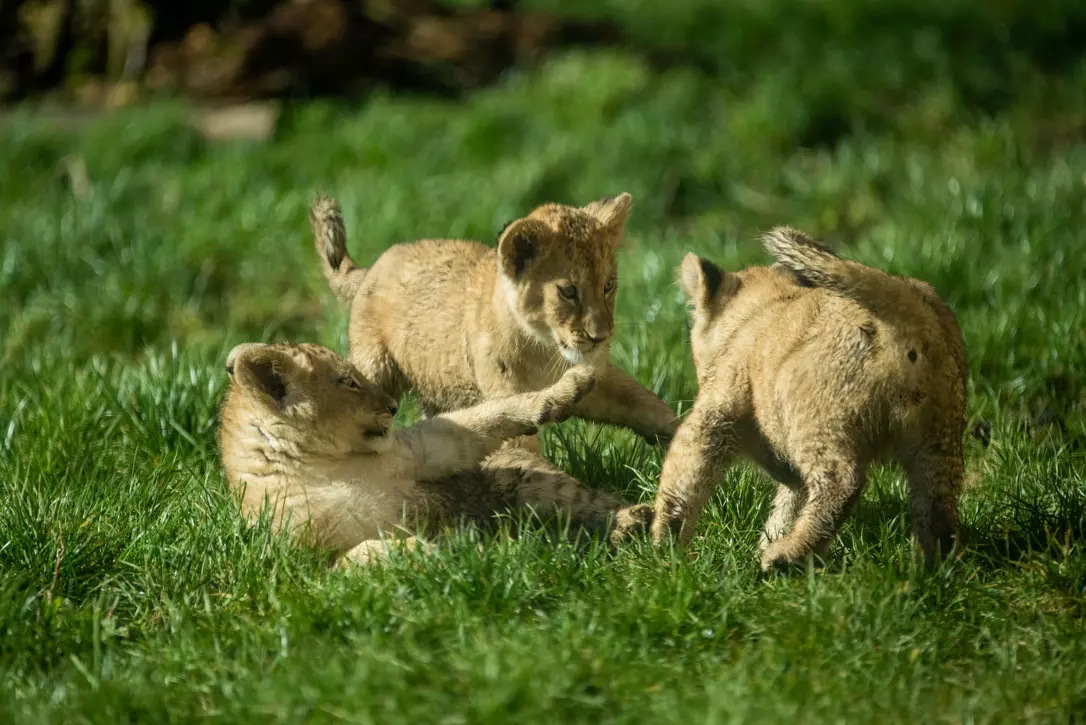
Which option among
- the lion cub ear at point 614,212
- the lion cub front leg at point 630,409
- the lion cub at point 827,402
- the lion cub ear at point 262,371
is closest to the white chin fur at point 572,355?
the lion cub front leg at point 630,409

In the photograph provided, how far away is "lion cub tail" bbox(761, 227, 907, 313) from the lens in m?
4.24

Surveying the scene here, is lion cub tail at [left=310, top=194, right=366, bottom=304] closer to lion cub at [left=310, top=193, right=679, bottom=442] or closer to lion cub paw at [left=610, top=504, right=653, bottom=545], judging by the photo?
lion cub at [left=310, top=193, right=679, bottom=442]

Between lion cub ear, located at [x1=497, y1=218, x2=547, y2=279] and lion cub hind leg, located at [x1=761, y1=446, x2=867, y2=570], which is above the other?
lion cub ear, located at [x1=497, y1=218, x2=547, y2=279]

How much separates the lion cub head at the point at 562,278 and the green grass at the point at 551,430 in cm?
53

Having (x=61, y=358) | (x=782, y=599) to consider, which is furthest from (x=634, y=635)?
(x=61, y=358)

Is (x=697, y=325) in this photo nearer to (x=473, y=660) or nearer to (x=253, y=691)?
(x=473, y=660)

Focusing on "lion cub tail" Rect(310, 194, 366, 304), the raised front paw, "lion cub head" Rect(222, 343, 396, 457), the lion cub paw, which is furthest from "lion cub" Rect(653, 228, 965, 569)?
"lion cub tail" Rect(310, 194, 366, 304)

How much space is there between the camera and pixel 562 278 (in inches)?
205

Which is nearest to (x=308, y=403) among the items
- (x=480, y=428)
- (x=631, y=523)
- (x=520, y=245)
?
(x=480, y=428)

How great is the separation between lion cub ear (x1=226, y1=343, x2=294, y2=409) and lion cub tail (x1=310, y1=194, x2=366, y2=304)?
1.55m

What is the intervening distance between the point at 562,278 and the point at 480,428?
2.22 ft

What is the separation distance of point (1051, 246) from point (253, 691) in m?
5.43

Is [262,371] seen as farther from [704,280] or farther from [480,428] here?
[704,280]

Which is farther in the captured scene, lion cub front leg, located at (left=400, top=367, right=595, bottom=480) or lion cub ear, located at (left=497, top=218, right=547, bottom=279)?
lion cub ear, located at (left=497, top=218, right=547, bottom=279)
